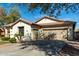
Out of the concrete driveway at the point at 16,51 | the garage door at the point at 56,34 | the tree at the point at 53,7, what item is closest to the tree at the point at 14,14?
the tree at the point at 53,7

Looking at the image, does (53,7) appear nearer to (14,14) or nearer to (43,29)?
(43,29)

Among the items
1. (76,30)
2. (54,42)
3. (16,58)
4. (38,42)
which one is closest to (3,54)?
(16,58)

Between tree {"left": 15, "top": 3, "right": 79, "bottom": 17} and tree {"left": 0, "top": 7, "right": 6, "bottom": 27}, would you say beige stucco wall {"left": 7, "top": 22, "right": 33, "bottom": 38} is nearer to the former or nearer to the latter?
tree {"left": 0, "top": 7, "right": 6, "bottom": 27}

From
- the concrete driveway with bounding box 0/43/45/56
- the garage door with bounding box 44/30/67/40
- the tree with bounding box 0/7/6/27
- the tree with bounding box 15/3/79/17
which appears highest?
the tree with bounding box 15/3/79/17

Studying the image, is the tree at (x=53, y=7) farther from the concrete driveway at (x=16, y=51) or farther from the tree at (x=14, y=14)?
the concrete driveway at (x=16, y=51)

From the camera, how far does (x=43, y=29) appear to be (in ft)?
17.5

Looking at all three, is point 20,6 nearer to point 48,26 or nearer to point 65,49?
point 48,26

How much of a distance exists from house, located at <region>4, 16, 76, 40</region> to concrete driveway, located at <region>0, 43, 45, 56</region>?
0.78 ft

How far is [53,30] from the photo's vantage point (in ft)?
17.5

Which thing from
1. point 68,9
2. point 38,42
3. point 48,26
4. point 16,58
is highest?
point 68,9

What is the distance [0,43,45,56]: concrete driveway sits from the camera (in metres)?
5.20

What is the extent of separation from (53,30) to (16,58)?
1019 millimetres

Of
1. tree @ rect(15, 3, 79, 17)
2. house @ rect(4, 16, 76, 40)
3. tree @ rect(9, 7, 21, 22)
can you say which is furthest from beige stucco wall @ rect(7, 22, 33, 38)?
tree @ rect(15, 3, 79, 17)

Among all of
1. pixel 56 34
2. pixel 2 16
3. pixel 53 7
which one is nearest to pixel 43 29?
pixel 56 34
